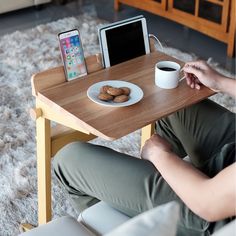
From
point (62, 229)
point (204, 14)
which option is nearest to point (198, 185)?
point (62, 229)

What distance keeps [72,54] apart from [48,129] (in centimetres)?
22

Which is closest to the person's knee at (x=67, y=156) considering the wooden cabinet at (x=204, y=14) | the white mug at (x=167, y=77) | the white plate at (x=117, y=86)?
the white plate at (x=117, y=86)

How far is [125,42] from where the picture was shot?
61.1 inches

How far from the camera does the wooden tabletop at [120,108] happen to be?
1281mm

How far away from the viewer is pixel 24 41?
123 inches

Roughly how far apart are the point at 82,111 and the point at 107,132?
11 centimetres

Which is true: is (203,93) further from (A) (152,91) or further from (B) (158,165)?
(B) (158,165)

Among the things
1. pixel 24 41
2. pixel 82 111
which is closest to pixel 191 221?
pixel 82 111

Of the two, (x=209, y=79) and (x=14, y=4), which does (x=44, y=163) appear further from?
(x=14, y=4)

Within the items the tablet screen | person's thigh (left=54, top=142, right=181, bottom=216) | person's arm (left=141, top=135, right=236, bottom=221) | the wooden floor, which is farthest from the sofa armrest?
the wooden floor

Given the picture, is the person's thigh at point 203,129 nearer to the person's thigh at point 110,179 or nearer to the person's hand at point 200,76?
the person's hand at point 200,76

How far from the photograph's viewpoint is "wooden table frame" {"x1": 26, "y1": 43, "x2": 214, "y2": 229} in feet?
4.61

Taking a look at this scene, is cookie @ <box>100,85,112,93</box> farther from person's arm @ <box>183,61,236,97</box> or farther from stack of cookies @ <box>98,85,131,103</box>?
person's arm @ <box>183,61,236,97</box>

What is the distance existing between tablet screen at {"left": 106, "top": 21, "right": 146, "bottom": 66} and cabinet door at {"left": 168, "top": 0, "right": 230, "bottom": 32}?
158 centimetres
